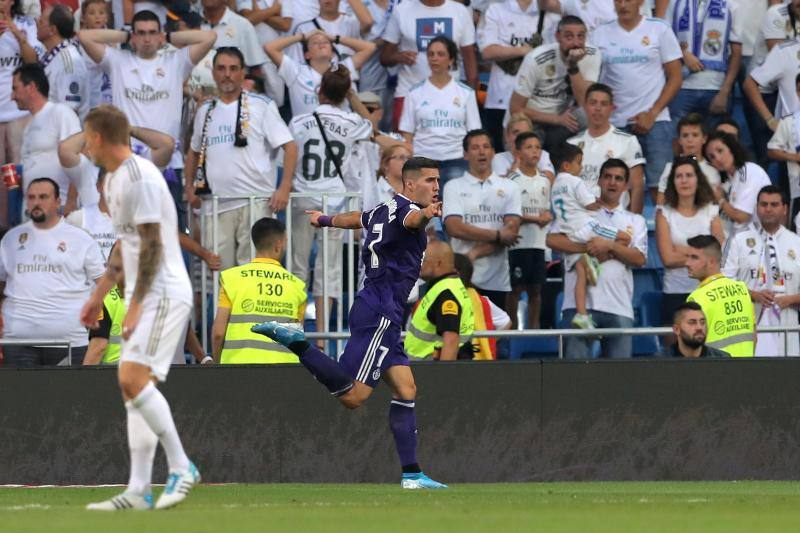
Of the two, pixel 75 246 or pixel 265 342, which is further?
pixel 75 246

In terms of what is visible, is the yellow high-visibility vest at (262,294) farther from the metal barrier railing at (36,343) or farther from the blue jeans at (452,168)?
the blue jeans at (452,168)

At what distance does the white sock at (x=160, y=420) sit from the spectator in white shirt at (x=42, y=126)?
23.5 feet

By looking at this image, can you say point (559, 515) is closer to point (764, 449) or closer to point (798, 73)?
point (764, 449)

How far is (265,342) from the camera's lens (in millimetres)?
12602

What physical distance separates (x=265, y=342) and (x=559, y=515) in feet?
16.9

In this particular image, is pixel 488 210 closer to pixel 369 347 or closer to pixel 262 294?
pixel 262 294

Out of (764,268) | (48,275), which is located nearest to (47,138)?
(48,275)

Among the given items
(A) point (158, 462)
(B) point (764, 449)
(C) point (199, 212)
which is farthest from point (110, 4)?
(B) point (764, 449)

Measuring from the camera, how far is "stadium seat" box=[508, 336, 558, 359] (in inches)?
595

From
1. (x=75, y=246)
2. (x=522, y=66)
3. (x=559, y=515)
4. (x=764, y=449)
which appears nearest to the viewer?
(x=559, y=515)

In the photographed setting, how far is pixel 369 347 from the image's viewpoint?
34.3 ft

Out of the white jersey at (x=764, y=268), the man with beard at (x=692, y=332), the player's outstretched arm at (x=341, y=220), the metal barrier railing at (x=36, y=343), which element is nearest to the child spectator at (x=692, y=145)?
the white jersey at (x=764, y=268)

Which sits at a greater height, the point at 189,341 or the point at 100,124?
the point at 100,124

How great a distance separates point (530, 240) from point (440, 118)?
5.79ft
